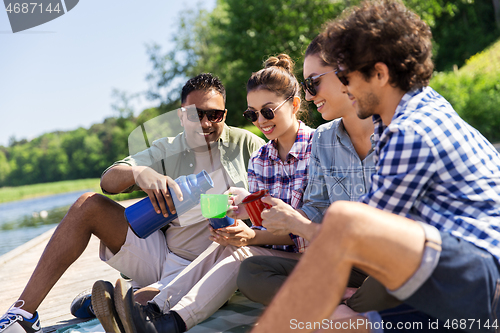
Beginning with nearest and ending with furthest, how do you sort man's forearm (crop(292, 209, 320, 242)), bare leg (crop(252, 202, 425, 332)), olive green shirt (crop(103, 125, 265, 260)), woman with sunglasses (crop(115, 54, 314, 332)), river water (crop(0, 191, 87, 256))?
1. bare leg (crop(252, 202, 425, 332))
2. man's forearm (crop(292, 209, 320, 242))
3. woman with sunglasses (crop(115, 54, 314, 332))
4. olive green shirt (crop(103, 125, 265, 260))
5. river water (crop(0, 191, 87, 256))

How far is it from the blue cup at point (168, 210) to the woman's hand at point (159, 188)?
0.08 feet

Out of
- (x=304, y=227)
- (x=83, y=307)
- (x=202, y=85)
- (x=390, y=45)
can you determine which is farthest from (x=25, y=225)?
(x=390, y=45)

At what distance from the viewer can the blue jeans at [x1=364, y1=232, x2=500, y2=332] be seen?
1.23 meters

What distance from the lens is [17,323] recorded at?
2.09 m

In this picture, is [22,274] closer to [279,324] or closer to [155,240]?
[155,240]

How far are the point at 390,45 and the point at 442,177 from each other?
21.7 inches

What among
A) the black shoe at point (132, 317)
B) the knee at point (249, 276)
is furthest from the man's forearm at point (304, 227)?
the black shoe at point (132, 317)

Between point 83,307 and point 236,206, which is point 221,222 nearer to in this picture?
point 236,206

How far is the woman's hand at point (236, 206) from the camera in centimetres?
225

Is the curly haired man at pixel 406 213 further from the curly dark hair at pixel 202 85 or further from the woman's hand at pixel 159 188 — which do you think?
the curly dark hair at pixel 202 85

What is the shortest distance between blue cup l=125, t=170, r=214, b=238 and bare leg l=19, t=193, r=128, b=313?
22cm

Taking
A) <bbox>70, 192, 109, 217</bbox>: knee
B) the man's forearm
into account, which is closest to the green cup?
the man's forearm

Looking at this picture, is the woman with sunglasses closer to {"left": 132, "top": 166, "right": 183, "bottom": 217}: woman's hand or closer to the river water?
{"left": 132, "top": 166, "right": 183, "bottom": 217}: woman's hand

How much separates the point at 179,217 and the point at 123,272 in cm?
60
